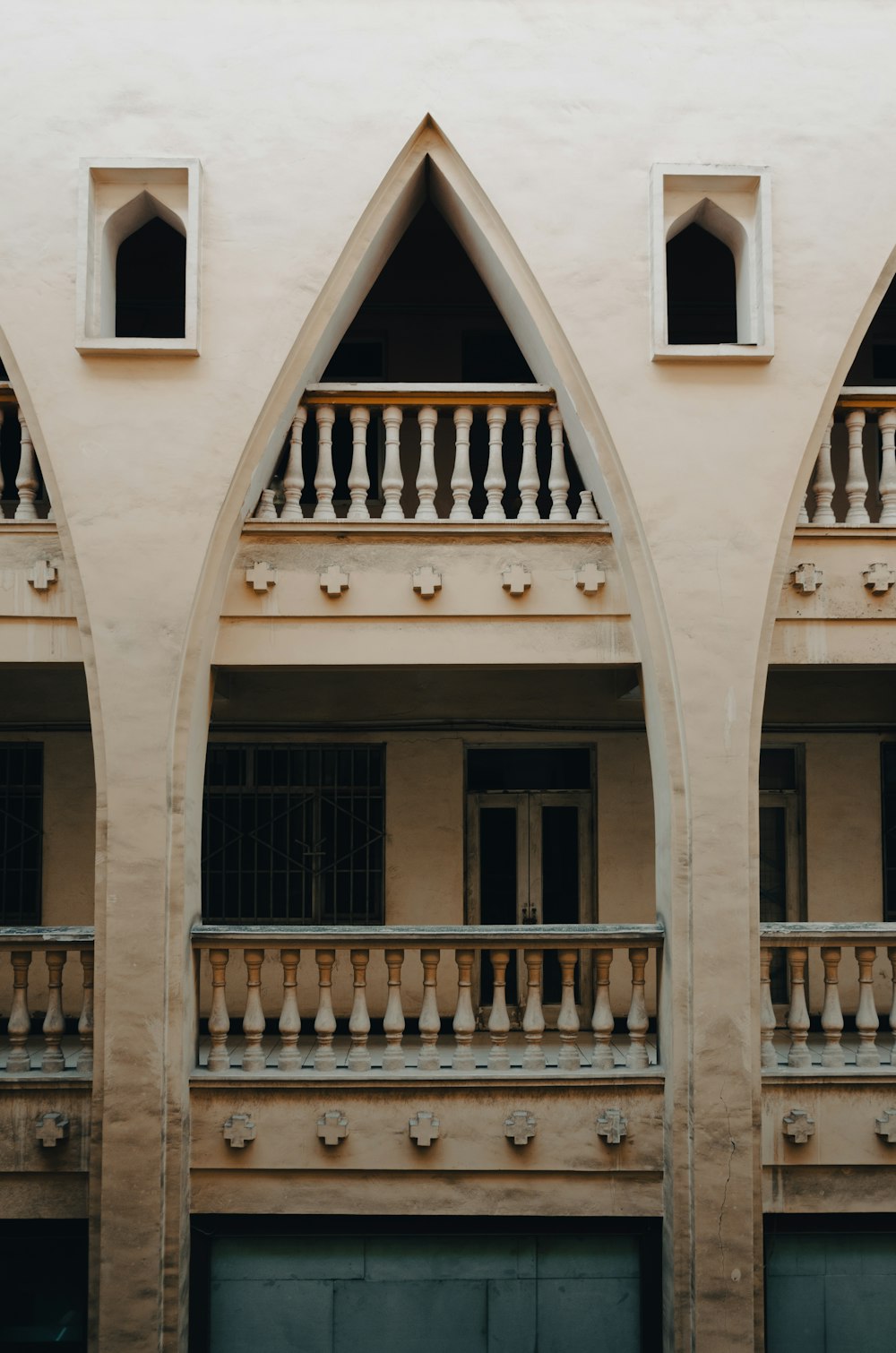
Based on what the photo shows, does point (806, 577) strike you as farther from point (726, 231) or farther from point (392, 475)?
point (392, 475)

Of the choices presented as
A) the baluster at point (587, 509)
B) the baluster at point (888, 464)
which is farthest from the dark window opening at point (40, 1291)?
the baluster at point (888, 464)

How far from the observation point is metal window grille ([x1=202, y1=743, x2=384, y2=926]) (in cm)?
830

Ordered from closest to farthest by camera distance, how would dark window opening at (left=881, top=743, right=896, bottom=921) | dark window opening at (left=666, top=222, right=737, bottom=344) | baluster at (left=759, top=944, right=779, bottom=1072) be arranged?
baluster at (left=759, top=944, right=779, bottom=1072) → dark window opening at (left=666, top=222, right=737, bottom=344) → dark window opening at (left=881, top=743, right=896, bottom=921)

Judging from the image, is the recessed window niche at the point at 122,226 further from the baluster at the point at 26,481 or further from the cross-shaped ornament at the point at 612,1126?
the cross-shaped ornament at the point at 612,1126

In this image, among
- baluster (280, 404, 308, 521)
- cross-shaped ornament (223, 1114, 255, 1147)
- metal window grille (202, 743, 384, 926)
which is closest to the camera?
cross-shaped ornament (223, 1114, 255, 1147)

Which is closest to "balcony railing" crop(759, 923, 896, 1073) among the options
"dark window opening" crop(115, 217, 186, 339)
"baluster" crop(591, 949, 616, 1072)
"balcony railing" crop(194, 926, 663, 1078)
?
"balcony railing" crop(194, 926, 663, 1078)

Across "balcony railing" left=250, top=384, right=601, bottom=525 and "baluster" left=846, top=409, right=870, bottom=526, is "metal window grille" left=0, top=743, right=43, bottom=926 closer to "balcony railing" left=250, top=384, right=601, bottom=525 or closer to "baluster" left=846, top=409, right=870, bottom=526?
"balcony railing" left=250, top=384, right=601, bottom=525

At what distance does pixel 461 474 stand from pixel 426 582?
0.72 metres

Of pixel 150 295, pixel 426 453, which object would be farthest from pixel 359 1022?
pixel 150 295

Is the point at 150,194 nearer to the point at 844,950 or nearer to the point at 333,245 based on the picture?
the point at 333,245

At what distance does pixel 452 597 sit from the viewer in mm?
6309

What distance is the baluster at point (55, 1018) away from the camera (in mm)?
6008

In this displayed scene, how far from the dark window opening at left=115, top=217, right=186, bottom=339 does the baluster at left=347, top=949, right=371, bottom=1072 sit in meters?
5.25

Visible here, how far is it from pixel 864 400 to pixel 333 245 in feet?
11.1
